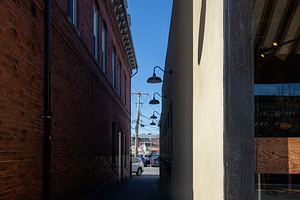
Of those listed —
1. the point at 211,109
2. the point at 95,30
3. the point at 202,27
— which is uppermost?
the point at 95,30

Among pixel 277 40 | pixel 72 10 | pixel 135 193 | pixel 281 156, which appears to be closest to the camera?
pixel 281 156

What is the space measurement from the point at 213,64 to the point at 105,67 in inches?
421

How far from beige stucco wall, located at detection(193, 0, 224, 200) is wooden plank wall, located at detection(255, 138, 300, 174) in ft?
1.59

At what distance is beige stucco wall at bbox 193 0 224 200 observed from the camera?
2609mm

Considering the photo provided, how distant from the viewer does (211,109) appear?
9.84 ft

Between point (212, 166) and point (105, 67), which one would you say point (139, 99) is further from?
point (212, 166)

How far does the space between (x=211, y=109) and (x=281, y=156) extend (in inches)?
30.8

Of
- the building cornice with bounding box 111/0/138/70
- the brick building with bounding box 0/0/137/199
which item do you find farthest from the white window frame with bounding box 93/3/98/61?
the building cornice with bounding box 111/0/138/70

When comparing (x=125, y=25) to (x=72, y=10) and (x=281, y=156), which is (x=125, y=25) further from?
(x=281, y=156)

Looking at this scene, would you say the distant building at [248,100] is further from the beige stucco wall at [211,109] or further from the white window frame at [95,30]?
the white window frame at [95,30]

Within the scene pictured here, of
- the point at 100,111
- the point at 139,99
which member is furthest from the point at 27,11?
the point at 139,99

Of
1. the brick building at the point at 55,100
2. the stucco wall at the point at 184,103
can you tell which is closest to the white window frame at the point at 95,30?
the brick building at the point at 55,100

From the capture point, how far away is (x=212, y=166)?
2.87m

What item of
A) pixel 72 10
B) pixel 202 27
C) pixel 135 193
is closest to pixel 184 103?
pixel 202 27
